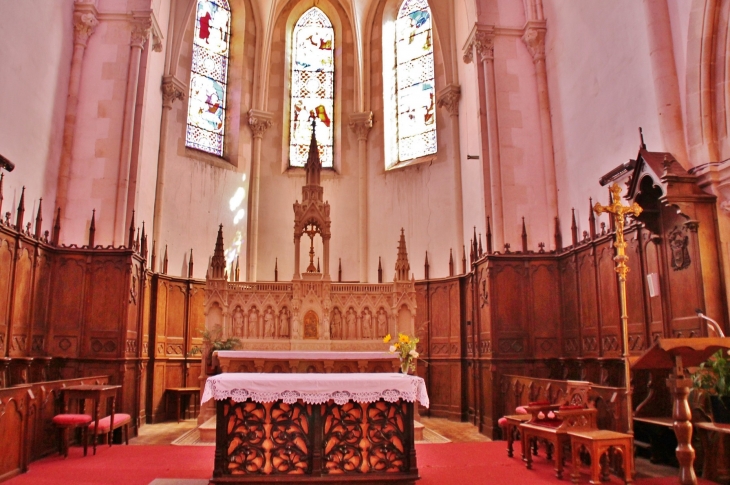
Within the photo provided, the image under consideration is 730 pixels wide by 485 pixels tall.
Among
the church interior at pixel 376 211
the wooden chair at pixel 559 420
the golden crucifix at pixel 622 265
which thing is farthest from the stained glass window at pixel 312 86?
the golden crucifix at pixel 622 265

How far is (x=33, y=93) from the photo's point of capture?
9773 millimetres

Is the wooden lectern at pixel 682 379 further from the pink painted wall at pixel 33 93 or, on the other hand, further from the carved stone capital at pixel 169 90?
the carved stone capital at pixel 169 90

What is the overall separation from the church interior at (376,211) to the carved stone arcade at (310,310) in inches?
1.8

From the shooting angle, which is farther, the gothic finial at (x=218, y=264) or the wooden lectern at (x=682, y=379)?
the gothic finial at (x=218, y=264)

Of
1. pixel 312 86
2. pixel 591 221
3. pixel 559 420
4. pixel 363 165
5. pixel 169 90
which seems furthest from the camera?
pixel 312 86

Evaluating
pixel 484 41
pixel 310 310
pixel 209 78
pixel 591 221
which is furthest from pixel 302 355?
pixel 209 78

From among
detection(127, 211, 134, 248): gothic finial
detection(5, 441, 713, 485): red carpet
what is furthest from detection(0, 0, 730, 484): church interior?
detection(5, 441, 713, 485): red carpet

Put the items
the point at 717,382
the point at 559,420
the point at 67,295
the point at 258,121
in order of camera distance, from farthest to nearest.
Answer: the point at 258,121, the point at 67,295, the point at 559,420, the point at 717,382

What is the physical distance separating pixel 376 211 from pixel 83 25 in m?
8.08

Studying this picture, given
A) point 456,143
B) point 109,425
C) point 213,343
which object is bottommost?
point 109,425

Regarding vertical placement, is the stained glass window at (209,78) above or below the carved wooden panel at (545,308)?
above

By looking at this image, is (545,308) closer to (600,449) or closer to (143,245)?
(600,449)

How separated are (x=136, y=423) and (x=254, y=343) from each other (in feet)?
8.02

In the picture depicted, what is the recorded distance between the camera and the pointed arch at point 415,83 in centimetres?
1580
